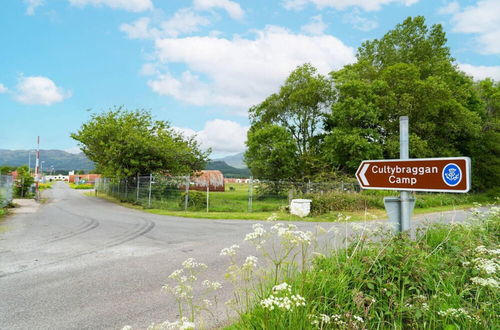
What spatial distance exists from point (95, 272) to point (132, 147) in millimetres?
16941

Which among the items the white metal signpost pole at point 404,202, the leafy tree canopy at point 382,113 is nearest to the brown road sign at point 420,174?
the white metal signpost pole at point 404,202

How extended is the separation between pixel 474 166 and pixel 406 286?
34864 millimetres

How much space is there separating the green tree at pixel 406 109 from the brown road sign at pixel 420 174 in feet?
71.2

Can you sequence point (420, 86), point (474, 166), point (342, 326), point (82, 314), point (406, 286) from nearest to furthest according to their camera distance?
1. point (342, 326)
2. point (406, 286)
3. point (82, 314)
4. point (420, 86)
5. point (474, 166)

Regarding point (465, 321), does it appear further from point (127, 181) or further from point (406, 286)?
point (127, 181)

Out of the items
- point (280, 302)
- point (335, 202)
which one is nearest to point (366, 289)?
point (280, 302)

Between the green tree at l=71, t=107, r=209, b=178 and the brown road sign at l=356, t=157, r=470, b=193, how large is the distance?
19499mm

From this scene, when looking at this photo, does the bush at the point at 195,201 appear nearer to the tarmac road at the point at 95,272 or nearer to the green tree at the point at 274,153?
the tarmac road at the point at 95,272

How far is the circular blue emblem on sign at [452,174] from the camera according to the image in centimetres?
295

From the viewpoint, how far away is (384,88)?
86.6 feet

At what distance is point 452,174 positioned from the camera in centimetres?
299

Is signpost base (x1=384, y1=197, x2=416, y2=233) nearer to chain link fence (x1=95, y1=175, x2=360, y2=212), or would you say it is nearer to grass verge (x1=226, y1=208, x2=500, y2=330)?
grass verge (x1=226, y1=208, x2=500, y2=330)

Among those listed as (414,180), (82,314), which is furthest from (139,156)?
(414,180)

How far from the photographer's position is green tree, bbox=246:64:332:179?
27380 mm
